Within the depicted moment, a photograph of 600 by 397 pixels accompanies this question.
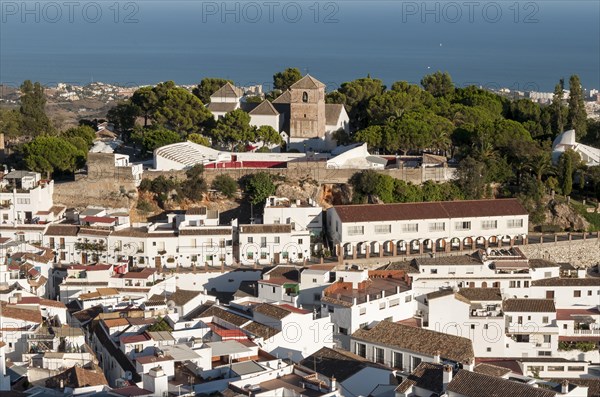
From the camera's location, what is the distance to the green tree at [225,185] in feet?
98.8

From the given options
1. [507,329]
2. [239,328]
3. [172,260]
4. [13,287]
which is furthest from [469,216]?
→ [13,287]

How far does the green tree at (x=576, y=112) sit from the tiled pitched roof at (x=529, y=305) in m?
12.7

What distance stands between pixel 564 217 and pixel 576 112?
6960 millimetres

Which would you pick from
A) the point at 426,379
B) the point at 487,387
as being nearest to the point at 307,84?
the point at 426,379

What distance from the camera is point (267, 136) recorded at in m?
34.1

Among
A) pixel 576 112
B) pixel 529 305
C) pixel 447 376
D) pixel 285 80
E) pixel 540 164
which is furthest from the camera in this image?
pixel 285 80

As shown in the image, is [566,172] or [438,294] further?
[566,172]

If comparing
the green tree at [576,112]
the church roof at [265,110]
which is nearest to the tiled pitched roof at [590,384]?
the church roof at [265,110]

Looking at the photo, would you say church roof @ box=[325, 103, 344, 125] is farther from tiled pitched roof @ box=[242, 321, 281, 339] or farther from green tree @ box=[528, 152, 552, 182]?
tiled pitched roof @ box=[242, 321, 281, 339]

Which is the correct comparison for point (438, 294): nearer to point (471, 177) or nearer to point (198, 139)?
point (471, 177)

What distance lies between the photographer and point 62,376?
59.8ft

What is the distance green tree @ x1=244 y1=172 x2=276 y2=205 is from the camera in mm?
29734

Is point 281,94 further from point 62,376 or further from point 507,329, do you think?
point 62,376

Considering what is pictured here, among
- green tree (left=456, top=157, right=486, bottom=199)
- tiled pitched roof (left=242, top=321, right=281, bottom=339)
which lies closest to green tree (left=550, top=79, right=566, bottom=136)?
green tree (left=456, top=157, right=486, bottom=199)
